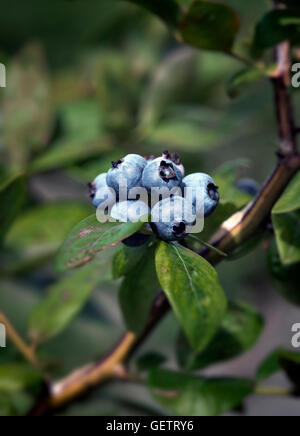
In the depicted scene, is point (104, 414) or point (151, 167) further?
point (104, 414)

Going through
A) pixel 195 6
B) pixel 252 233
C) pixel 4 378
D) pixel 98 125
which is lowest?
pixel 4 378

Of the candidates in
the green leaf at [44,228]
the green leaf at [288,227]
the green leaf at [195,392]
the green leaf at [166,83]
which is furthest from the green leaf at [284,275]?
the green leaf at [166,83]

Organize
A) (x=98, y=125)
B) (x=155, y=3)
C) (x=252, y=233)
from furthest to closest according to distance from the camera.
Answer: (x=98, y=125) < (x=155, y=3) < (x=252, y=233)

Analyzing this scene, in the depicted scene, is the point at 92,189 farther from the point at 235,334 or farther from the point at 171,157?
the point at 235,334

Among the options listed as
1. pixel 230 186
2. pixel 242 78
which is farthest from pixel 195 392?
pixel 242 78

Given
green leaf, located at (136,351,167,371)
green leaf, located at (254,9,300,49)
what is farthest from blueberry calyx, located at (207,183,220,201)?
green leaf, located at (136,351,167,371)

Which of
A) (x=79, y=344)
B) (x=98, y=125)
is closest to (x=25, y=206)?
(x=98, y=125)

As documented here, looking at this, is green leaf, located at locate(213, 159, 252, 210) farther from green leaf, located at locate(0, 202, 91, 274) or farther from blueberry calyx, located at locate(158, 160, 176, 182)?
green leaf, located at locate(0, 202, 91, 274)

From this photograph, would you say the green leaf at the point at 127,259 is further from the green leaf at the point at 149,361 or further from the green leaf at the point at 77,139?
the green leaf at the point at 77,139
